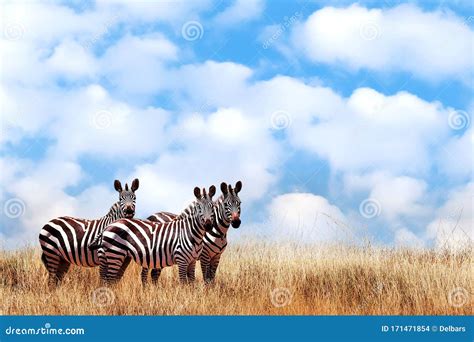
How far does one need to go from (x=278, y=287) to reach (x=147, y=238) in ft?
8.03

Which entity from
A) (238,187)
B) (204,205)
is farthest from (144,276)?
(238,187)

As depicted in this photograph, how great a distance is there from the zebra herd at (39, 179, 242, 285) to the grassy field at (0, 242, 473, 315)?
35 centimetres

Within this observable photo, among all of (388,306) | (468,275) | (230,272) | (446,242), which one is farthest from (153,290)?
(446,242)

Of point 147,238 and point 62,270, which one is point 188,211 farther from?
point 62,270

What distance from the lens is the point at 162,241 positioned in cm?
912

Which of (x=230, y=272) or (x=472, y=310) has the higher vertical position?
(x=230, y=272)

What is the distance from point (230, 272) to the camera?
1102 cm

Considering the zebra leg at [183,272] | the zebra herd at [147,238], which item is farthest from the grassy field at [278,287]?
the zebra herd at [147,238]

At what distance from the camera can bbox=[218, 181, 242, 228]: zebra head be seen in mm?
8859

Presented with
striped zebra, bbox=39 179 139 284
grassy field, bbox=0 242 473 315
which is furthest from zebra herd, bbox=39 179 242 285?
grassy field, bbox=0 242 473 315

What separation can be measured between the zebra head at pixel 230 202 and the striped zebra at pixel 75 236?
4.98 feet

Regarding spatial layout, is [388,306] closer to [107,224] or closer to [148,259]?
[148,259]

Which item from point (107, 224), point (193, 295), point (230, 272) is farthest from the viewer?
point (230, 272)

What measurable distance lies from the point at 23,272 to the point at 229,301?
→ 4908 millimetres
